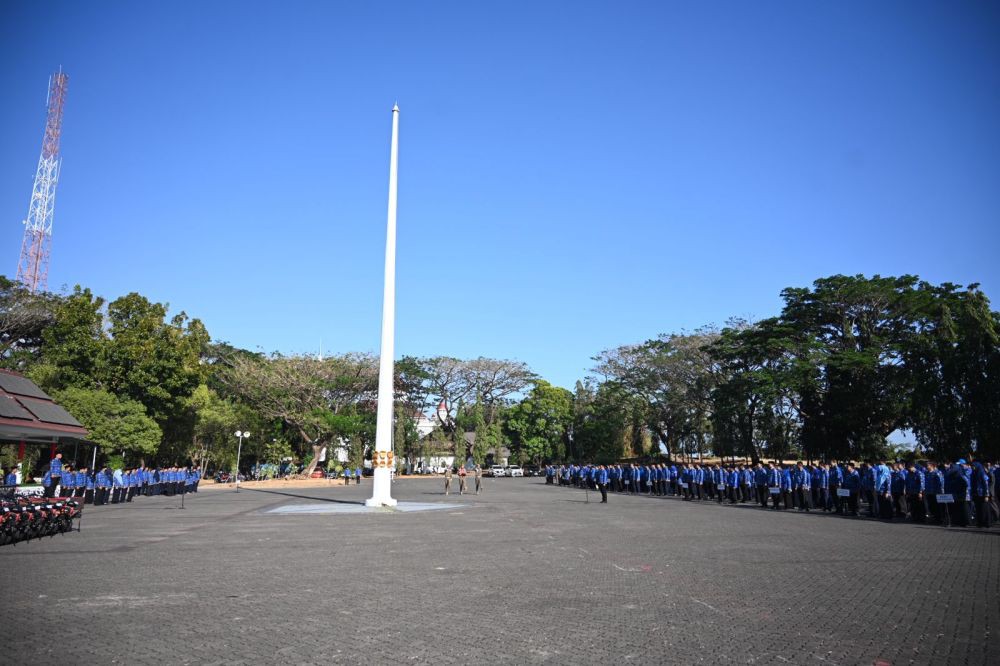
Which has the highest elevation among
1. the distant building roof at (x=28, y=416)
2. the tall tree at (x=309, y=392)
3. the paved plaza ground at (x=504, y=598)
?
the tall tree at (x=309, y=392)

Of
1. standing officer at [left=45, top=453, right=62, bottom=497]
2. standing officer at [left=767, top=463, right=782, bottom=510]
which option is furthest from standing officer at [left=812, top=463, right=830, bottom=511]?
standing officer at [left=45, top=453, right=62, bottom=497]

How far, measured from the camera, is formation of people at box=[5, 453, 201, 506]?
23.9 metres

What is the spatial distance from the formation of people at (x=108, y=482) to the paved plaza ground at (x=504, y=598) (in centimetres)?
1100

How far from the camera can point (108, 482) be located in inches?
1107

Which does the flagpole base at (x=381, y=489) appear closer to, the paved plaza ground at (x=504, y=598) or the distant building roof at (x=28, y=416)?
the paved plaza ground at (x=504, y=598)

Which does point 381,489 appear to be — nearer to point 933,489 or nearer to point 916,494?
point 916,494

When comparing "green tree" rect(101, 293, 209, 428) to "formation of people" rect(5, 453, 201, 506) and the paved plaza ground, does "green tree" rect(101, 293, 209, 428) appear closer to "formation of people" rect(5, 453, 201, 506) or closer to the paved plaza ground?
"formation of people" rect(5, 453, 201, 506)

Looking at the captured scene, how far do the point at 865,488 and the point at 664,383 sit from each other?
33361 mm

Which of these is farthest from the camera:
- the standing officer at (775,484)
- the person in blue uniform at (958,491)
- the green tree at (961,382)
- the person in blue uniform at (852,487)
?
the green tree at (961,382)

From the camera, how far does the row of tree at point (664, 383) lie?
30139 mm

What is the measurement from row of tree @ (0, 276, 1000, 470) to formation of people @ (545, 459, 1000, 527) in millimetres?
8514

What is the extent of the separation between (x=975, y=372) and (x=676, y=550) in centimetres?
2195

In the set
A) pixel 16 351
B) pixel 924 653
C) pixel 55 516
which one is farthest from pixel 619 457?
pixel 924 653

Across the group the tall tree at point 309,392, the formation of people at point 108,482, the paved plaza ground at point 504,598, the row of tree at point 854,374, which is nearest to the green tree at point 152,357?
the formation of people at point 108,482
